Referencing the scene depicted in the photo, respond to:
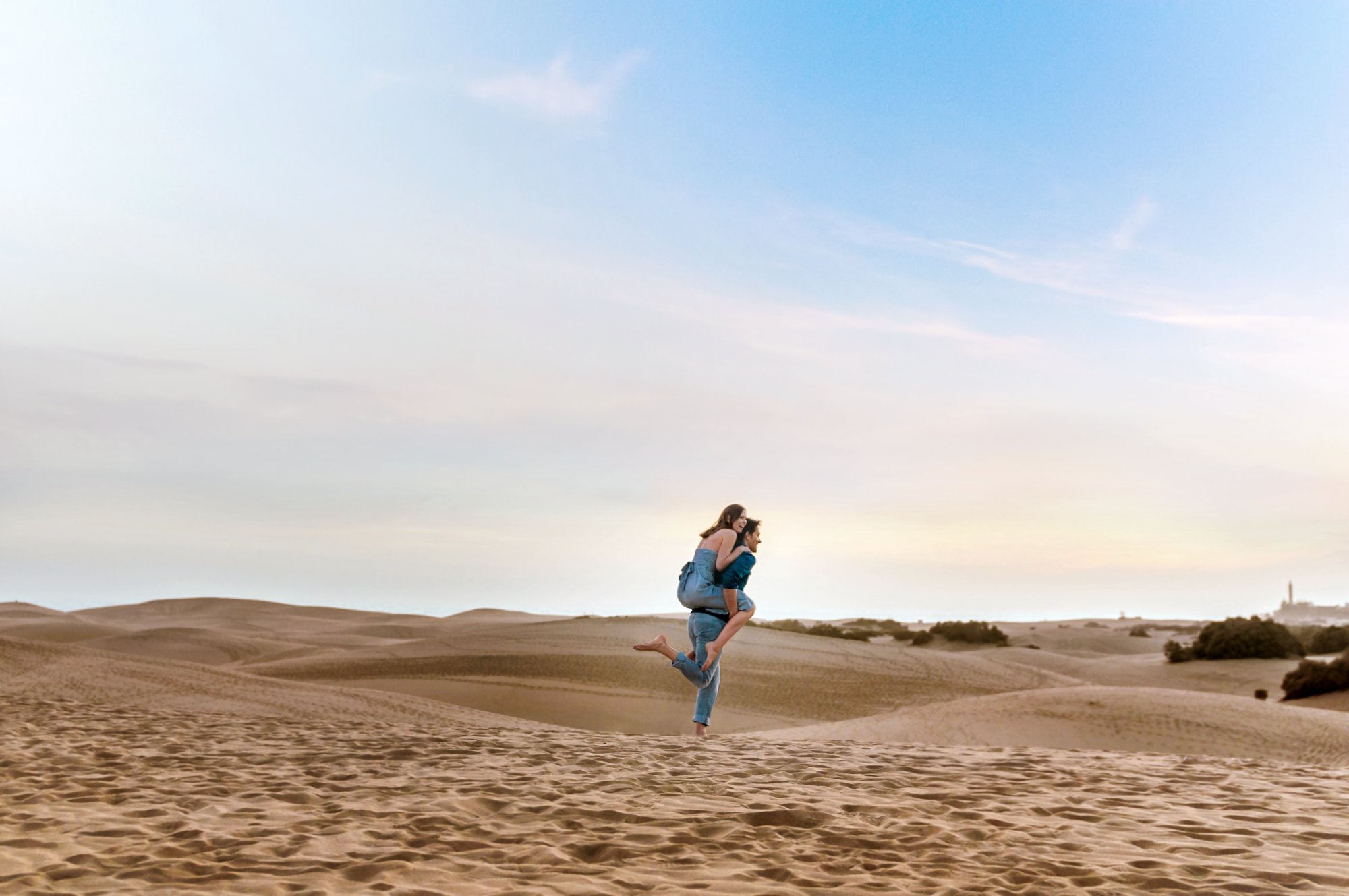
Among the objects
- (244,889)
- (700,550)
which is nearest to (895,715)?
(700,550)

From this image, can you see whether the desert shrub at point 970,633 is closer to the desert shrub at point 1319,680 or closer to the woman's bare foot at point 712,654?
the desert shrub at point 1319,680

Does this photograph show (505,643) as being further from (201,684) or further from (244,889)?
(244,889)

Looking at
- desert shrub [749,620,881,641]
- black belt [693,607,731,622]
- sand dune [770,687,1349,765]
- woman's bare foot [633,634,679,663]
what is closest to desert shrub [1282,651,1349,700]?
sand dune [770,687,1349,765]

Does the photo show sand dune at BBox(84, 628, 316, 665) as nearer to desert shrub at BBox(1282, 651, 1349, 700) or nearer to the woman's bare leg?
the woman's bare leg

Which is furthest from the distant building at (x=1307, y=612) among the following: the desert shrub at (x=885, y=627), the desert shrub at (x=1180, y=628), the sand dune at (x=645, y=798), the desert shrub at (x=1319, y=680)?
the sand dune at (x=645, y=798)

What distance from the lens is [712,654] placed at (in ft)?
30.5

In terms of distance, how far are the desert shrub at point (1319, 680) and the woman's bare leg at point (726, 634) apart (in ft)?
56.8

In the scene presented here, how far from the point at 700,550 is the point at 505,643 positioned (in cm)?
1648

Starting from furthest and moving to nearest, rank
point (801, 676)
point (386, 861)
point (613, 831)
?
point (801, 676)
point (613, 831)
point (386, 861)

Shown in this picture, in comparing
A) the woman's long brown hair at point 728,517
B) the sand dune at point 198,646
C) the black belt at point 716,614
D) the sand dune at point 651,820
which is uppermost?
the woman's long brown hair at point 728,517

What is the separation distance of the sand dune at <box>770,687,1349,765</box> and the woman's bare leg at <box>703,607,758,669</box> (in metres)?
4.12

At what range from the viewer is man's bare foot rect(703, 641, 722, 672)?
9.23 metres

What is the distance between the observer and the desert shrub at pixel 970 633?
35812 millimetres

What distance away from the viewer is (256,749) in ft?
29.4
